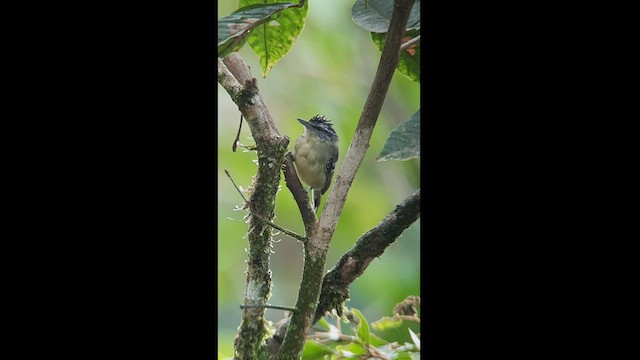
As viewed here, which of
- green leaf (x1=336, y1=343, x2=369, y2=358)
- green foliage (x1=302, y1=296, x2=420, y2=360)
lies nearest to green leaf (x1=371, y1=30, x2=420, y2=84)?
green foliage (x1=302, y1=296, x2=420, y2=360)

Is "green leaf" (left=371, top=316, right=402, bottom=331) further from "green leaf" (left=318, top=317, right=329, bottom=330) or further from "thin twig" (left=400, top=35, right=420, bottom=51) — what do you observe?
"thin twig" (left=400, top=35, right=420, bottom=51)

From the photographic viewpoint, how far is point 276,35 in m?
1.43

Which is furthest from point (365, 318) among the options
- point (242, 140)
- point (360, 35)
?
point (360, 35)

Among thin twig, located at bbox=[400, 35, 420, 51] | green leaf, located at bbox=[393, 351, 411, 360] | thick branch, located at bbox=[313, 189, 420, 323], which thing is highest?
thin twig, located at bbox=[400, 35, 420, 51]

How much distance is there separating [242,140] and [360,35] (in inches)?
13.0

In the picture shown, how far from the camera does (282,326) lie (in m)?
1.38

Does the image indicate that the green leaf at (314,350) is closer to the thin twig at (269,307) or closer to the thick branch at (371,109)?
the thin twig at (269,307)

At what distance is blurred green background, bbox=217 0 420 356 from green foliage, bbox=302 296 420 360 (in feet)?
0.06

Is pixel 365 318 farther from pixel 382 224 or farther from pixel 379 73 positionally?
pixel 379 73

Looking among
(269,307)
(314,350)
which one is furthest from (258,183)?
(314,350)

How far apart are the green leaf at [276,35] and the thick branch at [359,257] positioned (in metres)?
0.40

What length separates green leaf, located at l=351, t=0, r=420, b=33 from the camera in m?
1.41

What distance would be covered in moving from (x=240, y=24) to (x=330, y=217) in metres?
0.42

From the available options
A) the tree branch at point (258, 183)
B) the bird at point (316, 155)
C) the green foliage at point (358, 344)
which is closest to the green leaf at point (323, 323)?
the green foliage at point (358, 344)
